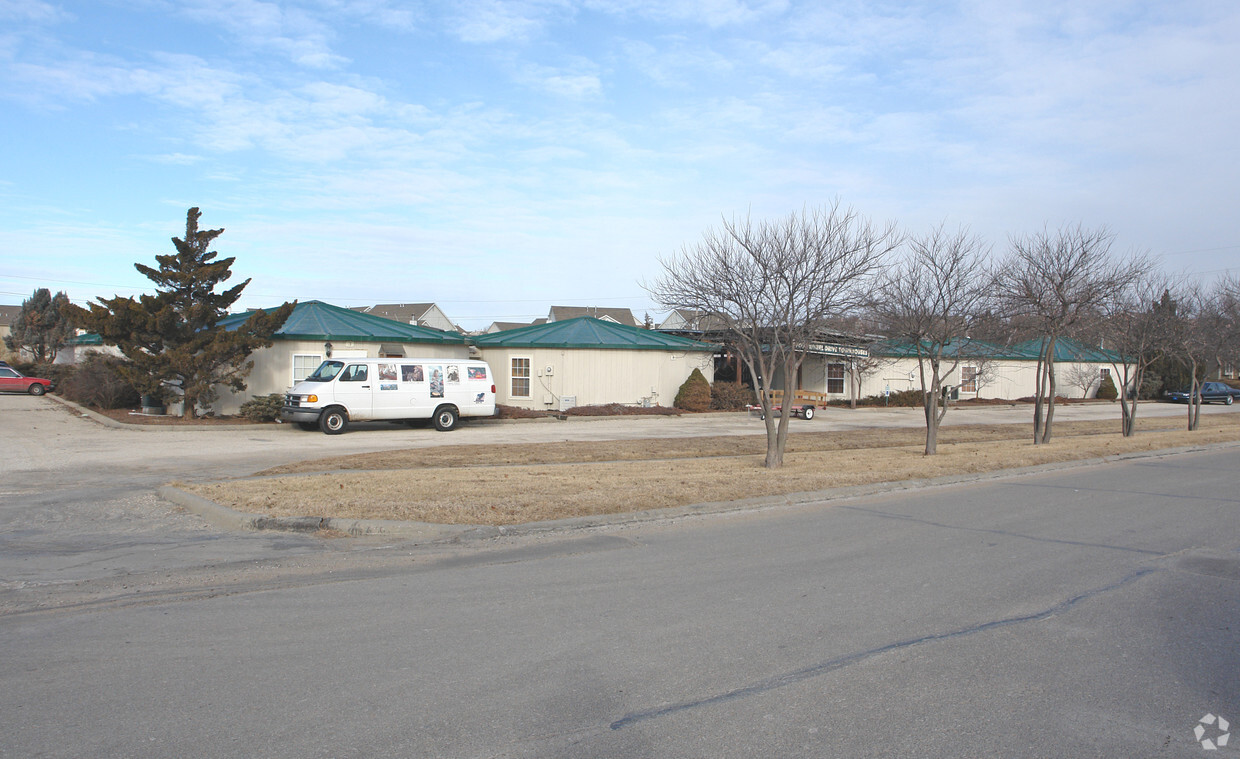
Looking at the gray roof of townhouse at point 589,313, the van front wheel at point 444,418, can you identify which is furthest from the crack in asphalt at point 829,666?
the gray roof of townhouse at point 589,313

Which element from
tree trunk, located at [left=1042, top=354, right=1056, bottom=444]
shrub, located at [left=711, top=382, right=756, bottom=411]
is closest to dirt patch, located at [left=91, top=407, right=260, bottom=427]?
shrub, located at [left=711, top=382, right=756, bottom=411]

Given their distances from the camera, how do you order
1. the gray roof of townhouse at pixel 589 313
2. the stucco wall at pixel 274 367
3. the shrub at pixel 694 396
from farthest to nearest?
1. the gray roof of townhouse at pixel 589 313
2. the shrub at pixel 694 396
3. the stucco wall at pixel 274 367

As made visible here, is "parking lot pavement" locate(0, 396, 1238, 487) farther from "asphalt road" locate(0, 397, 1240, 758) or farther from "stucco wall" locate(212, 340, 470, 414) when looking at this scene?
"asphalt road" locate(0, 397, 1240, 758)

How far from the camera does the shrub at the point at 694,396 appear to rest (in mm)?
32125

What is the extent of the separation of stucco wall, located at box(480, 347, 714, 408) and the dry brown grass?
9592mm

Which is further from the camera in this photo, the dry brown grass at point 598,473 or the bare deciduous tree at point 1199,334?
the bare deciduous tree at point 1199,334

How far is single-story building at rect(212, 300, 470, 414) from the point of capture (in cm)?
2662

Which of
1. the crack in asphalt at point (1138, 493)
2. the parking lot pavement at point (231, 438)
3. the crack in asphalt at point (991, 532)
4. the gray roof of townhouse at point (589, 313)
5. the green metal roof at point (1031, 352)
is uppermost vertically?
the gray roof of townhouse at point (589, 313)

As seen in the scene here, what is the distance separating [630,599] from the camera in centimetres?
661

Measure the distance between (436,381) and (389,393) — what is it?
1.40 meters

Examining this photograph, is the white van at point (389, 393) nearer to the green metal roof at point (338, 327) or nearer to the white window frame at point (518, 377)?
the green metal roof at point (338, 327)

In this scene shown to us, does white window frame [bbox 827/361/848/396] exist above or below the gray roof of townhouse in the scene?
below

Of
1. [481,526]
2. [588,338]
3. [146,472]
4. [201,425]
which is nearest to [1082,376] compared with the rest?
[588,338]

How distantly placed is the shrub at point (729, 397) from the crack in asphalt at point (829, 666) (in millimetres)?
26223
